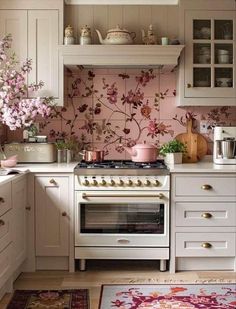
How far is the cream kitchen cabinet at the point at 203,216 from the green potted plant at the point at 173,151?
0.89 feet

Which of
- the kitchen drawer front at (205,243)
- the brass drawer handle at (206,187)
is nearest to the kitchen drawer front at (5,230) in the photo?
the kitchen drawer front at (205,243)

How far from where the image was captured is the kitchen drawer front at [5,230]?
2.83 m

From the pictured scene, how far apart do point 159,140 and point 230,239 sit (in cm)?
106

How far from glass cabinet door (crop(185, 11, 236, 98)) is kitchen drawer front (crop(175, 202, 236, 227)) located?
872mm

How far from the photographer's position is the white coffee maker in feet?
12.4

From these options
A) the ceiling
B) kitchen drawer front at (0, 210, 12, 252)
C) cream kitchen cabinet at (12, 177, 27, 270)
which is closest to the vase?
cream kitchen cabinet at (12, 177, 27, 270)

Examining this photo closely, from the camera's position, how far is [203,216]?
11.5 ft

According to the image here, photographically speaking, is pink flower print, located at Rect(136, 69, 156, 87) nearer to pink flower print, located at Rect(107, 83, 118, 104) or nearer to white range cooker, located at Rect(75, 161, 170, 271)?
pink flower print, located at Rect(107, 83, 118, 104)

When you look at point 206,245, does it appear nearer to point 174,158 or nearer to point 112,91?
point 174,158

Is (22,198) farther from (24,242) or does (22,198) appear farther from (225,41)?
(225,41)

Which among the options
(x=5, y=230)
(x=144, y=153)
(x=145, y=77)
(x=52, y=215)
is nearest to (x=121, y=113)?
(x=145, y=77)

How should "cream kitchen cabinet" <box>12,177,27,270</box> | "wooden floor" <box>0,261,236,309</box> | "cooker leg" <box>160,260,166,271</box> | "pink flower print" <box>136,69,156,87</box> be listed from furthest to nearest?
"pink flower print" <box>136,69,156,87</box> → "cooker leg" <box>160,260,166,271</box> → "wooden floor" <box>0,261,236,309</box> → "cream kitchen cabinet" <box>12,177,27,270</box>

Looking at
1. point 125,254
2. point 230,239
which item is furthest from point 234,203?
point 125,254

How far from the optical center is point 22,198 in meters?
3.40
